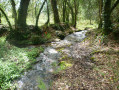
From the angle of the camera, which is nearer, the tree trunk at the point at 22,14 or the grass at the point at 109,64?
the grass at the point at 109,64

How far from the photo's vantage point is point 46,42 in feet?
39.1

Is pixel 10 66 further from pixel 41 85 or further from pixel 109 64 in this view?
pixel 109 64

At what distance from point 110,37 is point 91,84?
5091mm

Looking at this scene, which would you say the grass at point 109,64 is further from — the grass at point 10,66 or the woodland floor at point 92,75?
the grass at point 10,66

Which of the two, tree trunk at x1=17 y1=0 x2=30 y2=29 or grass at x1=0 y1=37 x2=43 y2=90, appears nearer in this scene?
grass at x1=0 y1=37 x2=43 y2=90

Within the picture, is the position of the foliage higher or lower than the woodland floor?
lower

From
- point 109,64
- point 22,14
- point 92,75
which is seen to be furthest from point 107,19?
point 22,14

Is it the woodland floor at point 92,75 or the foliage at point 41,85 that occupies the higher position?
the woodland floor at point 92,75

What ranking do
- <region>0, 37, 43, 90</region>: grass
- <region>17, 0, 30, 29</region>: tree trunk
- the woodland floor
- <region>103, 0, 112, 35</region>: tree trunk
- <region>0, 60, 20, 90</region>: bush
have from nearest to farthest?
1. the woodland floor
2. <region>0, 60, 20, 90</region>: bush
3. <region>0, 37, 43, 90</region>: grass
4. <region>103, 0, 112, 35</region>: tree trunk
5. <region>17, 0, 30, 29</region>: tree trunk

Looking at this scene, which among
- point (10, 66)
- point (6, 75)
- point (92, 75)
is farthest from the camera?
point (10, 66)

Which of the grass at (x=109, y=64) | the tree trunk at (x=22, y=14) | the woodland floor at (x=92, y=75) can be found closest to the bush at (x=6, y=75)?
the woodland floor at (x=92, y=75)

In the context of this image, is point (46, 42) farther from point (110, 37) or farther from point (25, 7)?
point (110, 37)

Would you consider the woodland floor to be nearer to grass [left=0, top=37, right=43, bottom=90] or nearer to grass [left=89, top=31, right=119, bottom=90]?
grass [left=89, top=31, right=119, bottom=90]

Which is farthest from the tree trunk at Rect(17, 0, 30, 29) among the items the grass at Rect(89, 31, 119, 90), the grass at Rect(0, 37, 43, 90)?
the grass at Rect(89, 31, 119, 90)
